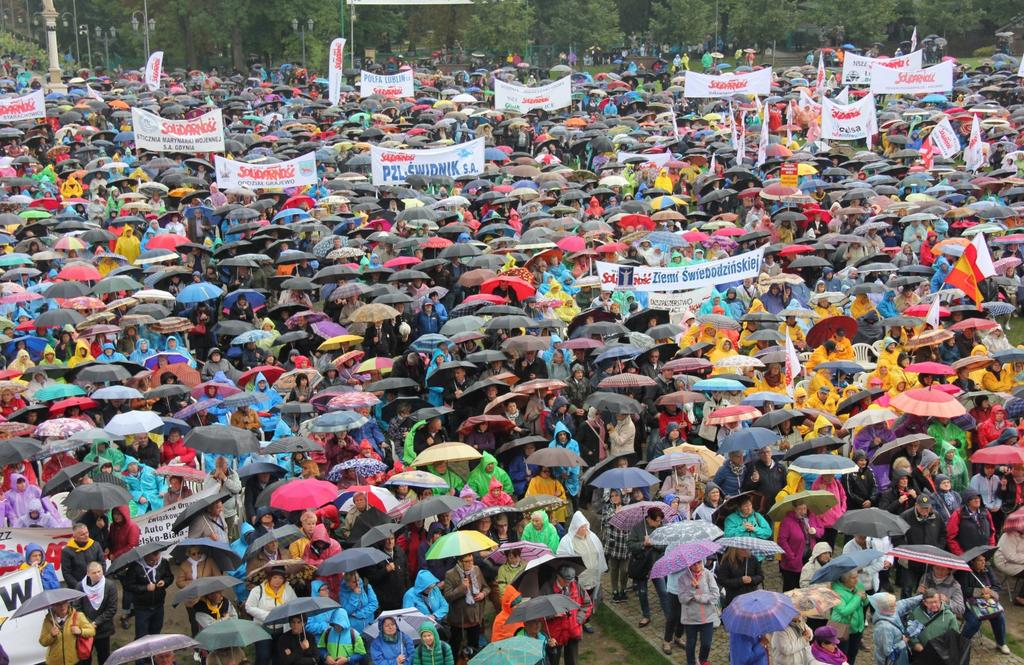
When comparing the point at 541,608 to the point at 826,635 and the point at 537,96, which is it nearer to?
the point at 826,635

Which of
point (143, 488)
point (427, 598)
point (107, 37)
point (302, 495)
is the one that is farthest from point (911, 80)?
point (107, 37)

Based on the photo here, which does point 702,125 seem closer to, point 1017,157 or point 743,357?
point 1017,157

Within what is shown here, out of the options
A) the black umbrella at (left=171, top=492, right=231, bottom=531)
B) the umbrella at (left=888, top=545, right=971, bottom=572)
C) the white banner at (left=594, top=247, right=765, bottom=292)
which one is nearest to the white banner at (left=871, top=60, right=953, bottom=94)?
the white banner at (left=594, top=247, right=765, bottom=292)

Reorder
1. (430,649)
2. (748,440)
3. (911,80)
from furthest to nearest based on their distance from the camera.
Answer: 1. (911,80)
2. (748,440)
3. (430,649)

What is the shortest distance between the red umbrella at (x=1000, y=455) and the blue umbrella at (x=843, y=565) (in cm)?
244

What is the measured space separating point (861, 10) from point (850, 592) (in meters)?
54.8

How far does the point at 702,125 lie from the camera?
3962cm

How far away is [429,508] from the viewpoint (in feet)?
42.5

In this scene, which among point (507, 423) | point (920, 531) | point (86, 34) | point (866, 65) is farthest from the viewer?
point (86, 34)

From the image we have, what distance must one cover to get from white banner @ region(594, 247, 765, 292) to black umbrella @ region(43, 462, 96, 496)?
8.03 meters

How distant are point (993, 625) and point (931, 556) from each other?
1.35 m

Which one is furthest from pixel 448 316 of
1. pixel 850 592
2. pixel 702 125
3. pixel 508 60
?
pixel 508 60

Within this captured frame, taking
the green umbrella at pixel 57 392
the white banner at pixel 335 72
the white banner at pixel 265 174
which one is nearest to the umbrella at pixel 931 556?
the green umbrella at pixel 57 392

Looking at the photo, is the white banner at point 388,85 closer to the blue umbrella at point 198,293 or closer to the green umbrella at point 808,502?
the blue umbrella at point 198,293
